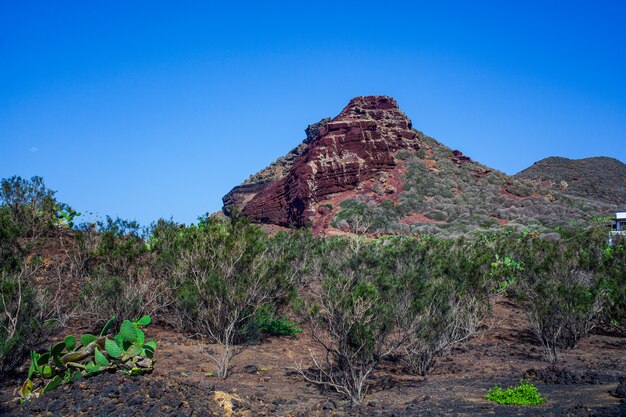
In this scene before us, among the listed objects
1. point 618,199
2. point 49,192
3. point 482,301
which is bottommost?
point 482,301

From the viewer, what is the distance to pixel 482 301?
14273mm

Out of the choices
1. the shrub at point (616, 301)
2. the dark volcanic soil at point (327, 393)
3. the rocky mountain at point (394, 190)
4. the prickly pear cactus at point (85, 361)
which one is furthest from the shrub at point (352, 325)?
the rocky mountain at point (394, 190)

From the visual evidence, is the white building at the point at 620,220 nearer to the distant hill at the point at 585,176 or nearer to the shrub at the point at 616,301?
the distant hill at the point at 585,176

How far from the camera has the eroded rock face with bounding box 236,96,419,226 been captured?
2133 inches

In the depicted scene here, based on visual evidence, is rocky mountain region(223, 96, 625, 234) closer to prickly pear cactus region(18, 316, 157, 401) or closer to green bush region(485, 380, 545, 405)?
green bush region(485, 380, 545, 405)

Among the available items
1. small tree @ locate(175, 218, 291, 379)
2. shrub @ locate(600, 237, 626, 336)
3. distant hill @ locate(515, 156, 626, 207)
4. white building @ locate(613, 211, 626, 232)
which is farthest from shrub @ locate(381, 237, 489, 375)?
distant hill @ locate(515, 156, 626, 207)

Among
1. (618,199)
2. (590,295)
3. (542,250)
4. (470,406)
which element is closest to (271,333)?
(470,406)

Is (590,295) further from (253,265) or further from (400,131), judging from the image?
(400,131)

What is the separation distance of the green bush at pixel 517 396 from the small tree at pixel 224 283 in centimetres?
483

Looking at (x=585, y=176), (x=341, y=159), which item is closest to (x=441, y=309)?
(x=341, y=159)

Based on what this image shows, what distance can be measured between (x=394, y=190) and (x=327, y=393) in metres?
45.3

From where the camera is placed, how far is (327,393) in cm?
866

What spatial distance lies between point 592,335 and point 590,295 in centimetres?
203

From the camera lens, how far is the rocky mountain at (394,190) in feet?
154
